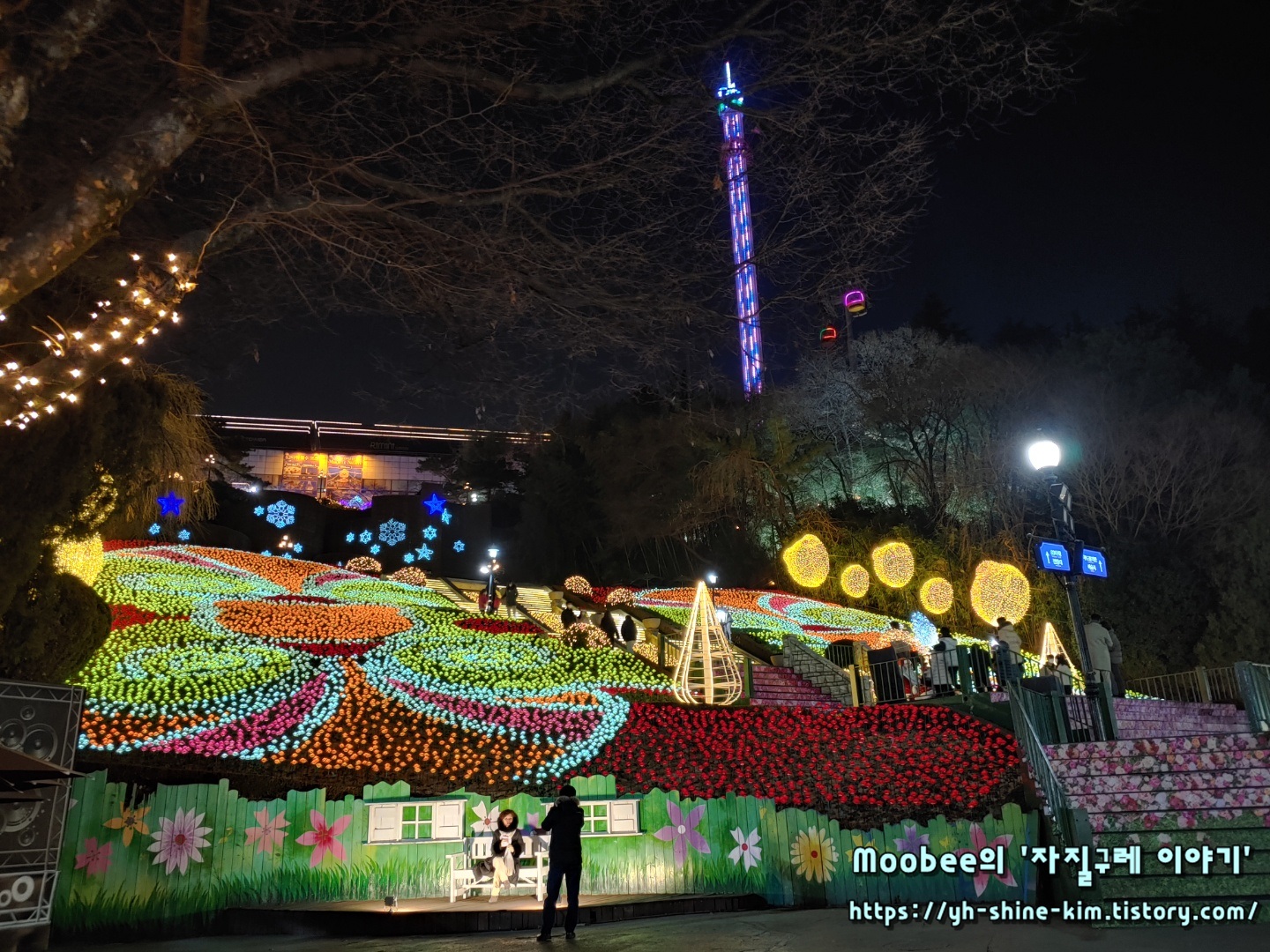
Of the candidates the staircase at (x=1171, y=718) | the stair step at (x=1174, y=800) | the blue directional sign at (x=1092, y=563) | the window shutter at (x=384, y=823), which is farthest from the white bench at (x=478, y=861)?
the staircase at (x=1171, y=718)

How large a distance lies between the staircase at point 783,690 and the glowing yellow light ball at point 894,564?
1150cm

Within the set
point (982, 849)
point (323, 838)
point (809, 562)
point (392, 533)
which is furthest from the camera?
point (392, 533)

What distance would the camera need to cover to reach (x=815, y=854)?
9523mm

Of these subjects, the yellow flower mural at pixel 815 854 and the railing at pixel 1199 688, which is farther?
the railing at pixel 1199 688

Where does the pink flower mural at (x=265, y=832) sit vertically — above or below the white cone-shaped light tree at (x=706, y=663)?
below

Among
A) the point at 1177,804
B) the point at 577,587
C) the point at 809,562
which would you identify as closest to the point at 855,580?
the point at 809,562

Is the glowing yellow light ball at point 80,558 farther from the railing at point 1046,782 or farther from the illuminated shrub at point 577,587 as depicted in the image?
the illuminated shrub at point 577,587

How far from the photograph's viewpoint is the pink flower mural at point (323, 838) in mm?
9461

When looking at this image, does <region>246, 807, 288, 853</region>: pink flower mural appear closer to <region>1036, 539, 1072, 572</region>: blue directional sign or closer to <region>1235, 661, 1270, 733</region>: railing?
<region>1036, 539, 1072, 572</region>: blue directional sign

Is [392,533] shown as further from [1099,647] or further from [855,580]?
[1099,647]

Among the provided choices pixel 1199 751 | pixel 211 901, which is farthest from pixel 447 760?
pixel 1199 751

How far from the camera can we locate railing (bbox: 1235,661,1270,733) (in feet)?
37.8

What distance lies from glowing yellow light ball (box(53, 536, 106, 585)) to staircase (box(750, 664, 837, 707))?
11.6m

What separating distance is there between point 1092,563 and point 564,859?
8063 mm
